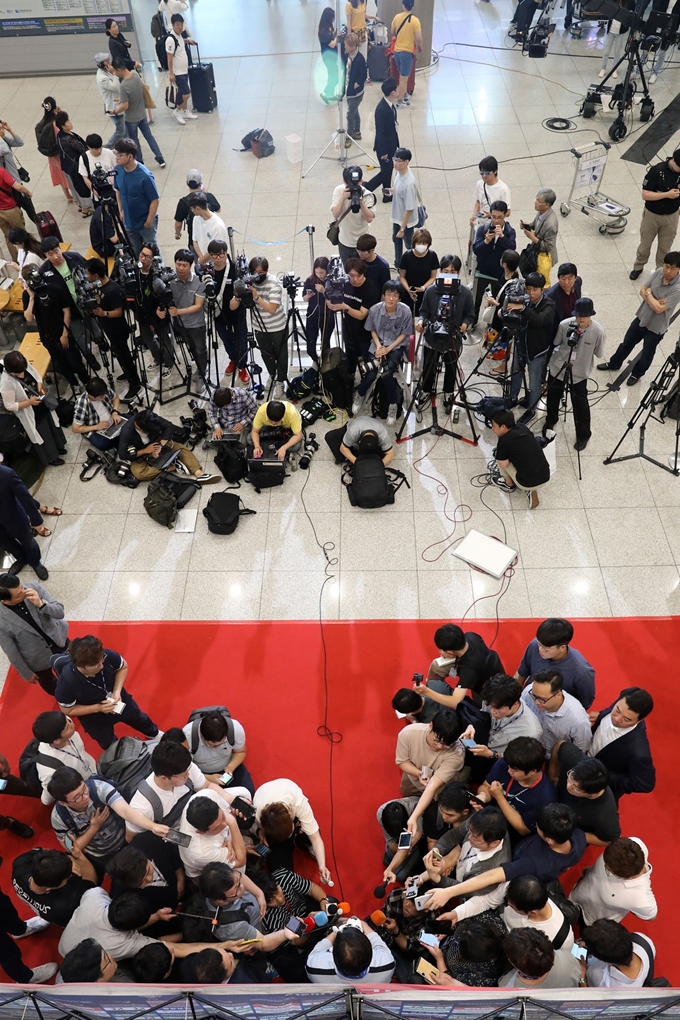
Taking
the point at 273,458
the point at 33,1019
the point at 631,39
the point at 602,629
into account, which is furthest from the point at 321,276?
the point at 631,39

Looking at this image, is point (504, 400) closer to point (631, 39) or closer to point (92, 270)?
point (92, 270)

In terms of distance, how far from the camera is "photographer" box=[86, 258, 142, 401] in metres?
6.70

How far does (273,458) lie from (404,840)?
3399 mm

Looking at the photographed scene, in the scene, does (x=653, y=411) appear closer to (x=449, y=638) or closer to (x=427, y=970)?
(x=449, y=638)

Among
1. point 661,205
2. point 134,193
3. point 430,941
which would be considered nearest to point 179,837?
point 430,941

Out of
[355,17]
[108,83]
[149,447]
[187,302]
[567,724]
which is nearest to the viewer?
[567,724]

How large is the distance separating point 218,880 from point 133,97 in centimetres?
952

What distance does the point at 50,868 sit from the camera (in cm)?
366

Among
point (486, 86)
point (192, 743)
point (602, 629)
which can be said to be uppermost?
point (486, 86)

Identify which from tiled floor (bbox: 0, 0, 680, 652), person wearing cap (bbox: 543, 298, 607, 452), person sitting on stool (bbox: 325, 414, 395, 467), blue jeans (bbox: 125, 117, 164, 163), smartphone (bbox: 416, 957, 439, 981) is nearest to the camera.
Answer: smartphone (bbox: 416, 957, 439, 981)

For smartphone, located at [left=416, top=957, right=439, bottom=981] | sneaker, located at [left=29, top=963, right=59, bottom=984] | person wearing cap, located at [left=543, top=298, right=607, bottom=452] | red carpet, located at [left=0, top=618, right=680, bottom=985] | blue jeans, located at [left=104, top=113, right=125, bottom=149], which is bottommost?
sneaker, located at [left=29, top=963, right=59, bottom=984]

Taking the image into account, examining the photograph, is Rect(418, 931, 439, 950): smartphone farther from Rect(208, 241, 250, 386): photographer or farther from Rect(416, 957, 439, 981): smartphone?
Rect(208, 241, 250, 386): photographer

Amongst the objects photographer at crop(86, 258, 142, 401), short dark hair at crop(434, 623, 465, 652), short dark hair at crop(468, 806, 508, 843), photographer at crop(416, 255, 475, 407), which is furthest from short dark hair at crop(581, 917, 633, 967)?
photographer at crop(86, 258, 142, 401)

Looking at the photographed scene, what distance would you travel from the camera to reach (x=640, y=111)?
11289mm
